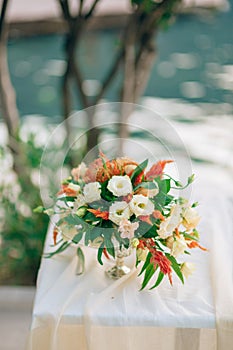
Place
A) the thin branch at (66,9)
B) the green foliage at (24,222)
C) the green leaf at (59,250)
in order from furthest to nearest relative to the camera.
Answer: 1. the green foliage at (24,222)
2. the thin branch at (66,9)
3. the green leaf at (59,250)

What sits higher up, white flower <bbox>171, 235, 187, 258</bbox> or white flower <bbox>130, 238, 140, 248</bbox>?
white flower <bbox>130, 238, 140, 248</bbox>

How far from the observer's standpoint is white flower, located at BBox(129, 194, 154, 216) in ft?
4.85

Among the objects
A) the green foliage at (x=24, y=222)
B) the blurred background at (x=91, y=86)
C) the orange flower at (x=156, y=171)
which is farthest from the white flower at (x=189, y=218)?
the green foliage at (x=24, y=222)

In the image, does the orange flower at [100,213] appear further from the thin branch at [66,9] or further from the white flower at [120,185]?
the thin branch at [66,9]

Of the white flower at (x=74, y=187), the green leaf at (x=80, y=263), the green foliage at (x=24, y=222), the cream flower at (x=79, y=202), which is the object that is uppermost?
the white flower at (x=74, y=187)

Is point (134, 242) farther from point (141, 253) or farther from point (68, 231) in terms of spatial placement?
point (68, 231)

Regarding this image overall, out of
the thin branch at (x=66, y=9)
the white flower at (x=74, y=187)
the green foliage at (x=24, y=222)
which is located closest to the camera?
the white flower at (x=74, y=187)

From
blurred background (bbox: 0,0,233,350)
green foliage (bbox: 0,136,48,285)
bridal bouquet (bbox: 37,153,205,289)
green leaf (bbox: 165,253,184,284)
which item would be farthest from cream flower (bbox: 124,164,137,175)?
green foliage (bbox: 0,136,48,285)

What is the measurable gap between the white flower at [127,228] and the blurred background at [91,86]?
9.8 inches

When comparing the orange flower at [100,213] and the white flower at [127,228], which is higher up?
the orange flower at [100,213]

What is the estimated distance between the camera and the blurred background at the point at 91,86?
2.56 meters

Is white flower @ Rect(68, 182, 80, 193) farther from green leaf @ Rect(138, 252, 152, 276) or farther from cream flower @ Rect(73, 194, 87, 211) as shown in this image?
green leaf @ Rect(138, 252, 152, 276)

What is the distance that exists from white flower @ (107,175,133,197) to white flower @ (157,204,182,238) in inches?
4.3

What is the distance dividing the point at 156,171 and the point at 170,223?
131mm
